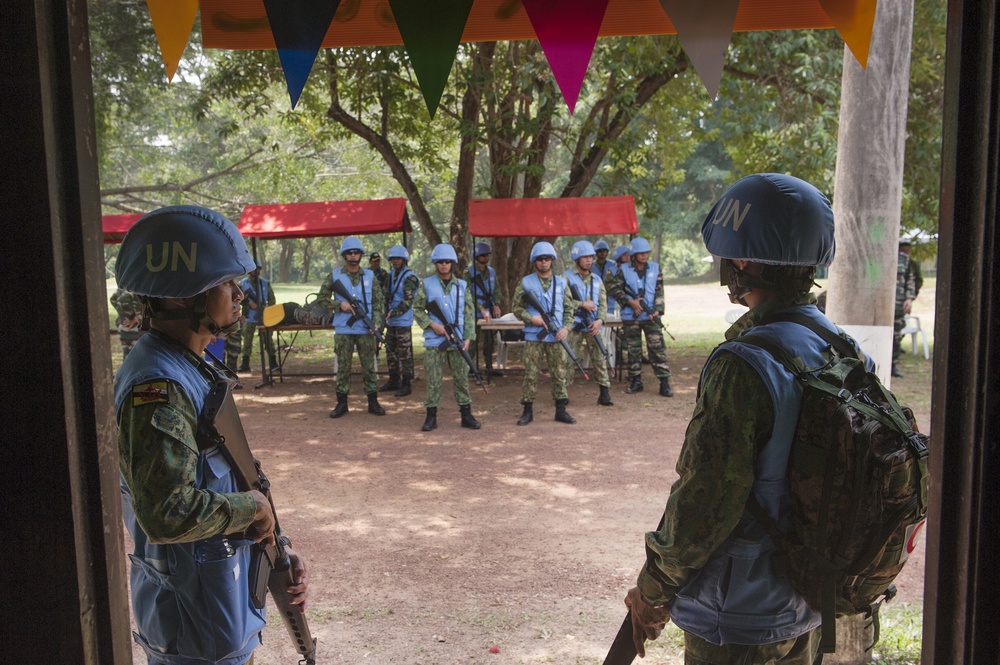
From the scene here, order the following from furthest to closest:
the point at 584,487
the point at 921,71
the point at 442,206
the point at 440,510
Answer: the point at 442,206, the point at 921,71, the point at 584,487, the point at 440,510

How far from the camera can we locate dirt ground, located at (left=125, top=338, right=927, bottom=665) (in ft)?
13.9

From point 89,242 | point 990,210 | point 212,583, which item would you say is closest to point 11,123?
Answer: point 89,242

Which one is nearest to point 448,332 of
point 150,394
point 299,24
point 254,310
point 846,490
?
point 254,310

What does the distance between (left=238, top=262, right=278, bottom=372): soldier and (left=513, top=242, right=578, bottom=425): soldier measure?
4516mm

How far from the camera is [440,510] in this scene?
6383 mm

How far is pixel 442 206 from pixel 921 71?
111ft

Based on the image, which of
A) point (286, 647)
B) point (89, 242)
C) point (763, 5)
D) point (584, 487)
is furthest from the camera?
point (584, 487)

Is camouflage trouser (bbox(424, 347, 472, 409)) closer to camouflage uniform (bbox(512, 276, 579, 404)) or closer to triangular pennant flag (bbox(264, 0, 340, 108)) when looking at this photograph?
camouflage uniform (bbox(512, 276, 579, 404))

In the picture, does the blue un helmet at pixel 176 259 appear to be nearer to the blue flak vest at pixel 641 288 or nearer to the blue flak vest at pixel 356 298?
the blue flak vest at pixel 356 298

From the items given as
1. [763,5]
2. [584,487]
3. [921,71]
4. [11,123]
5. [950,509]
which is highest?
[921,71]

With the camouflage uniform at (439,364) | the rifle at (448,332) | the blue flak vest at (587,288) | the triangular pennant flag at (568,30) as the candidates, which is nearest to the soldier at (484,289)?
the blue flak vest at (587,288)

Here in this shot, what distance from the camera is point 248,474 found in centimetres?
235

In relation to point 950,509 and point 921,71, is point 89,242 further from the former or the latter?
point 921,71

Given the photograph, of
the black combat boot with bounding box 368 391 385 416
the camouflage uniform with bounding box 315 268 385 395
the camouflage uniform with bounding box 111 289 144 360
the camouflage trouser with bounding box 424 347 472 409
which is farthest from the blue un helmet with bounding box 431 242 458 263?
the camouflage uniform with bounding box 111 289 144 360
